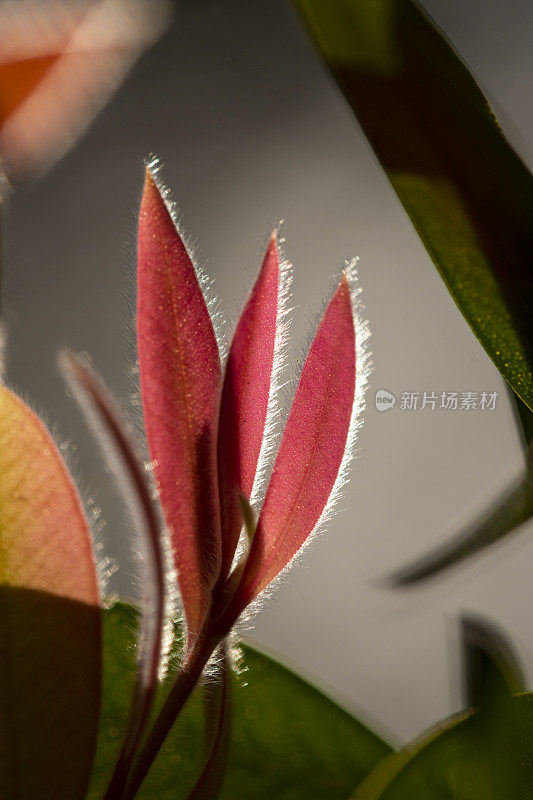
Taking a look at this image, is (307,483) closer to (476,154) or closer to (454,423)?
(476,154)

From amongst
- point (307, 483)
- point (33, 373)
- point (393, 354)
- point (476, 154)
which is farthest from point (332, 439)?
point (33, 373)

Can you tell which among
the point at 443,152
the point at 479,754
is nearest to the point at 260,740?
the point at 479,754

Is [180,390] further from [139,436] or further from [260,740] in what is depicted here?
[260,740]

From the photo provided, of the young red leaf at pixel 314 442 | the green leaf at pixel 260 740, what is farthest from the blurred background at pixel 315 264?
the young red leaf at pixel 314 442

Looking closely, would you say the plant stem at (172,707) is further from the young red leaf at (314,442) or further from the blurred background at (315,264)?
the blurred background at (315,264)

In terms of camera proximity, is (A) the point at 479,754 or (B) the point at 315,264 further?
(B) the point at 315,264

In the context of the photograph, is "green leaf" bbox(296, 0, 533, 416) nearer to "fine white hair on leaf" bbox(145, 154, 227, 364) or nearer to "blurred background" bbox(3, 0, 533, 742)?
"fine white hair on leaf" bbox(145, 154, 227, 364)
